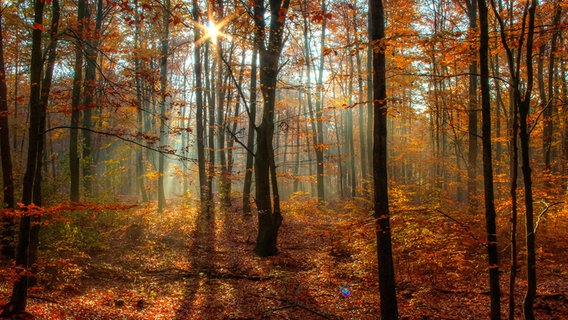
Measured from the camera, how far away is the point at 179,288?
823 centimetres

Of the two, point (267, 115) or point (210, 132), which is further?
point (210, 132)

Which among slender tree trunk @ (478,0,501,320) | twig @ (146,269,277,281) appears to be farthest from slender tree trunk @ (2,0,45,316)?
slender tree trunk @ (478,0,501,320)

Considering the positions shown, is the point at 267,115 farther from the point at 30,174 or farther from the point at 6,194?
the point at 6,194

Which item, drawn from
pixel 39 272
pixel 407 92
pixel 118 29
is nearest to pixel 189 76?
pixel 118 29

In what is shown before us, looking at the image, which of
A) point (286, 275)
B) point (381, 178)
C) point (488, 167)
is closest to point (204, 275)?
point (286, 275)

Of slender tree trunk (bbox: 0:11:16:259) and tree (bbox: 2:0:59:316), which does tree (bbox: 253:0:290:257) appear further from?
slender tree trunk (bbox: 0:11:16:259)

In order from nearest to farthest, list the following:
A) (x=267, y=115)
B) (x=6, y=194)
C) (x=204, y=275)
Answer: (x=6, y=194)
(x=204, y=275)
(x=267, y=115)

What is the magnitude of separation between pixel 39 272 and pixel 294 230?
837 centimetres

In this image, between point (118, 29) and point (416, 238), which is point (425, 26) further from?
point (118, 29)

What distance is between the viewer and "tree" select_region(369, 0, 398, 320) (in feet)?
17.9

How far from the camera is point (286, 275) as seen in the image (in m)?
8.88

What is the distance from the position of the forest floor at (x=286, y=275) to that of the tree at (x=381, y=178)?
12.2 inches

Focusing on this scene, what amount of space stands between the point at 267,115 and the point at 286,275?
4.48 metres

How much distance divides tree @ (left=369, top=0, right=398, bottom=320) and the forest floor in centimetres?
31
